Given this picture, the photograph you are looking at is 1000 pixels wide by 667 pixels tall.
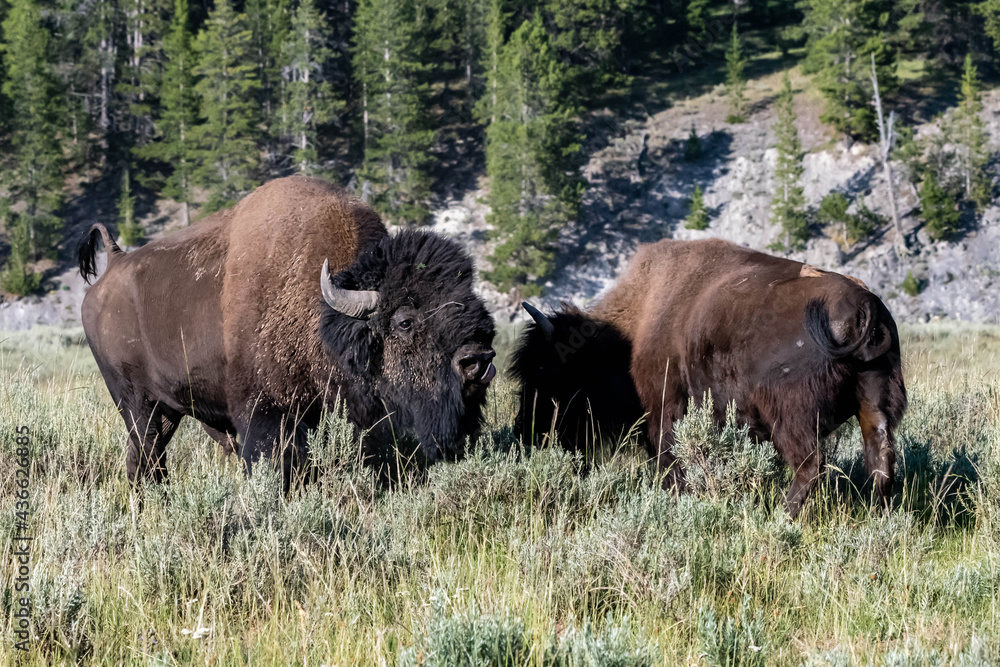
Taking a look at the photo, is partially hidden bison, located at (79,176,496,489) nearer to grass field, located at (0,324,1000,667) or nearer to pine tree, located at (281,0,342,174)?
grass field, located at (0,324,1000,667)

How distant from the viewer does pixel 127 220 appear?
139ft

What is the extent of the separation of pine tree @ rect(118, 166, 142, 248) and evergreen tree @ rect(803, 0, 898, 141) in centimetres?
3487

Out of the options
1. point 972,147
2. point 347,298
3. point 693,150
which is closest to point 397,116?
point 693,150

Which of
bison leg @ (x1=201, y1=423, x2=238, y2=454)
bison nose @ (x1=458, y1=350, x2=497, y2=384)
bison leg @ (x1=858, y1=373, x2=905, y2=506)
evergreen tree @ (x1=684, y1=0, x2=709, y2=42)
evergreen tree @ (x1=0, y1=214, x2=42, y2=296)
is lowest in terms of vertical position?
evergreen tree @ (x1=0, y1=214, x2=42, y2=296)

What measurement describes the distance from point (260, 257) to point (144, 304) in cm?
117

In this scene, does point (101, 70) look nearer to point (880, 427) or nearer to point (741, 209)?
point (741, 209)

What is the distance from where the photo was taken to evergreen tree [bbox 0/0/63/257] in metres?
41.8

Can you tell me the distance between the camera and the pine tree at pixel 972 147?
3731 cm

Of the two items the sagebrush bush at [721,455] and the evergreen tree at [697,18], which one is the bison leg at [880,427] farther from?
the evergreen tree at [697,18]

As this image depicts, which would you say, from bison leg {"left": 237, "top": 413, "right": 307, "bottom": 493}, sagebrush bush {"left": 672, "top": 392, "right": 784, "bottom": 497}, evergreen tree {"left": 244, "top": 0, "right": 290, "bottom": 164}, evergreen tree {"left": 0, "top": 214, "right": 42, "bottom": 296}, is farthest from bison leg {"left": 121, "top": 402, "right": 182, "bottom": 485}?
evergreen tree {"left": 244, "top": 0, "right": 290, "bottom": 164}

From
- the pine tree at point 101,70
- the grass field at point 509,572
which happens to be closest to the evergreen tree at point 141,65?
the pine tree at point 101,70

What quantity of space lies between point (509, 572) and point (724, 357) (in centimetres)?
222

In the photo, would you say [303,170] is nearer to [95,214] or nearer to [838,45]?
[95,214]

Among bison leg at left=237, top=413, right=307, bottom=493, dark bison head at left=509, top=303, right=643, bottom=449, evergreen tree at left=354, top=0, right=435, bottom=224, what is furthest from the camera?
evergreen tree at left=354, top=0, right=435, bottom=224
